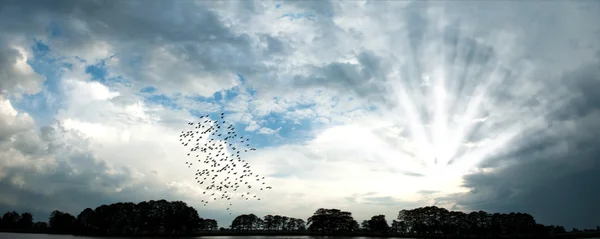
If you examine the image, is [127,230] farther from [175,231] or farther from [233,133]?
[233,133]

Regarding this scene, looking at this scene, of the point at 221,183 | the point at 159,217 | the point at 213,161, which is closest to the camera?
the point at 213,161

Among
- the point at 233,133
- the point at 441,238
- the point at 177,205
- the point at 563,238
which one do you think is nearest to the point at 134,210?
the point at 177,205

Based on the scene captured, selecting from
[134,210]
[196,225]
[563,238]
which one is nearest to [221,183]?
[196,225]

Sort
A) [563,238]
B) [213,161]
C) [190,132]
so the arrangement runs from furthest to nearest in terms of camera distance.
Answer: [563,238]
[213,161]
[190,132]

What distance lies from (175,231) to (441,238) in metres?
148

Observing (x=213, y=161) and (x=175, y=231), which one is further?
(x=175, y=231)

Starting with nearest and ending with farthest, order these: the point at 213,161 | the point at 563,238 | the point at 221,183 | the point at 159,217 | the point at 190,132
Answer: the point at 190,132 < the point at 213,161 < the point at 221,183 < the point at 159,217 < the point at 563,238

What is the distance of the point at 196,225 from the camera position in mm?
183000

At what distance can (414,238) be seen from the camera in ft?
626

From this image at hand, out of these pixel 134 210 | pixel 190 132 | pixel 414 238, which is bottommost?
pixel 414 238

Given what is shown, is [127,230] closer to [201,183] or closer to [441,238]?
[201,183]

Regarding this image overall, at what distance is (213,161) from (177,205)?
439 ft

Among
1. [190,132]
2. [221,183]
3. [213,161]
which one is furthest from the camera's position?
[221,183]

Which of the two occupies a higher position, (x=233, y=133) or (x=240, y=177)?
(x=233, y=133)
